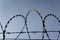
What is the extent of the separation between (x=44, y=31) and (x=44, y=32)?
0.02m

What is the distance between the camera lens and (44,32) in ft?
11.0

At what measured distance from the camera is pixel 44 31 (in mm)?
3371
